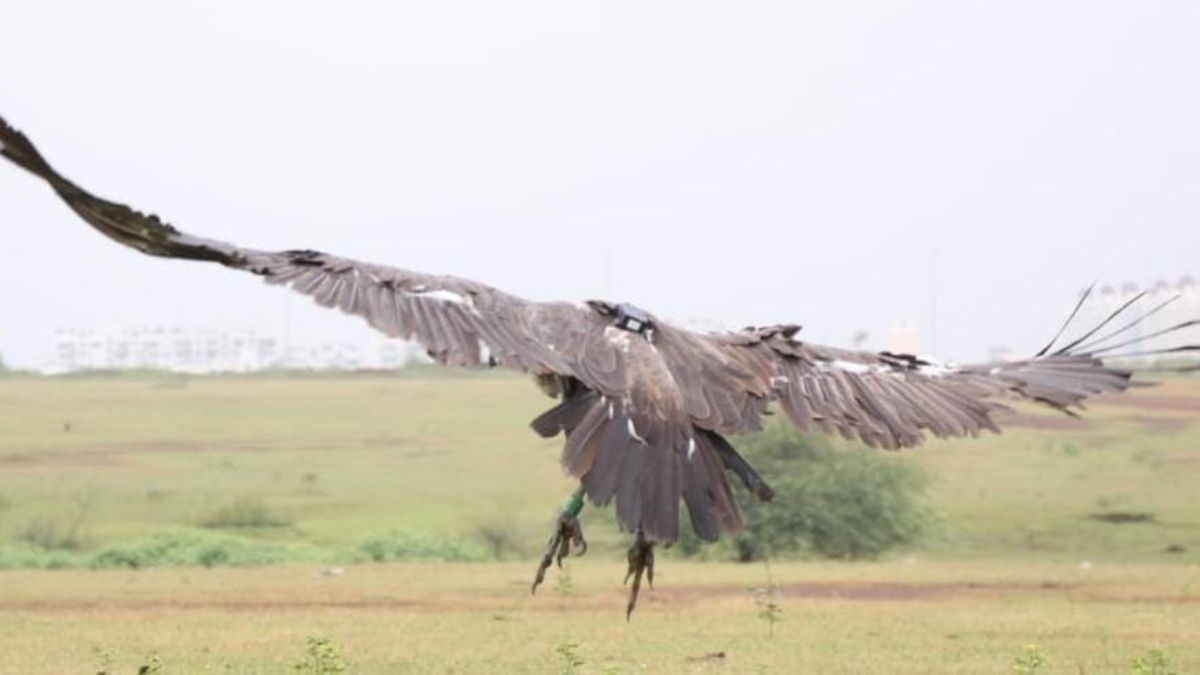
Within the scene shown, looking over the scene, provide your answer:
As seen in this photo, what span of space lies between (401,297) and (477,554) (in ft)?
100

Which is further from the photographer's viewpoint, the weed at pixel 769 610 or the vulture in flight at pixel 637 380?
the weed at pixel 769 610

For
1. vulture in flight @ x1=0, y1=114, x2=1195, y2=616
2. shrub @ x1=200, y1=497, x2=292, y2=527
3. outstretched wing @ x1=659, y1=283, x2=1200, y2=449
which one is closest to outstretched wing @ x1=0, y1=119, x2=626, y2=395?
vulture in flight @ x1=0, y1=114, x2=1195, y2=616

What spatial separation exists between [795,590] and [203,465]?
28310mm

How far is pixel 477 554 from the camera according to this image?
3984 centimetres

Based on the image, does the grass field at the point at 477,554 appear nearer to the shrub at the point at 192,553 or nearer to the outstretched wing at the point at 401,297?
the shrub at the point at 192,553

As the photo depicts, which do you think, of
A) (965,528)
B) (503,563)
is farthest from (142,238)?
(965,528)

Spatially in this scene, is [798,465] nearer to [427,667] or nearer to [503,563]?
[503,563]

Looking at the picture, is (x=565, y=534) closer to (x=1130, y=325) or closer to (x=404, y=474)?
(x=1130, y=325)

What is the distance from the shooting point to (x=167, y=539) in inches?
1538

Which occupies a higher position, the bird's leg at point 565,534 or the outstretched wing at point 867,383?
the outstretched wing at point 867,383

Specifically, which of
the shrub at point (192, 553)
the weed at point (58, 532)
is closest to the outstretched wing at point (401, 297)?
the shrub at point (192, 553)

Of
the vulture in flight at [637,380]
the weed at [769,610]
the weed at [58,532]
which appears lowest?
the weed at [58,532]

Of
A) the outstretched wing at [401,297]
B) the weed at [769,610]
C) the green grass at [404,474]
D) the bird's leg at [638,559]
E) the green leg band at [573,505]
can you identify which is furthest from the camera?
the green grass at [404,474]

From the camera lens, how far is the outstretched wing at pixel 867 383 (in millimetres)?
10367
